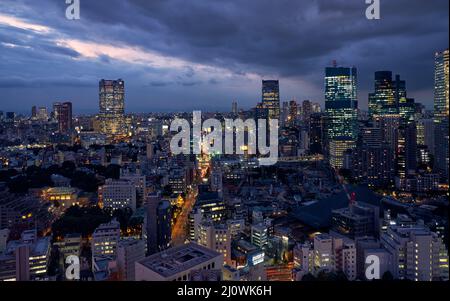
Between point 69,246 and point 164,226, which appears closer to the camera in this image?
point 69,246

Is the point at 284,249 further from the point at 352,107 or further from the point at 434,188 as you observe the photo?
the point at 352,107

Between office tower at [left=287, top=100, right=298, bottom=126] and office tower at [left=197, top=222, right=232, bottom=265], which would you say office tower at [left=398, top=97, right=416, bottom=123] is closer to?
office tower at [left=287, top=100, right=298, bottom=126]

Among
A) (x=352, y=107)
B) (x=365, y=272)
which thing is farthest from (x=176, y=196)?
(x=352, y=107)

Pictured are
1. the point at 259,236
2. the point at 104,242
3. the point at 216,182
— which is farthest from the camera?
the point at 216,182

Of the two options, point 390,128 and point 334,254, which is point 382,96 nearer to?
point 390,128

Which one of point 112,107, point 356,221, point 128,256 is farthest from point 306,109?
point 128,256

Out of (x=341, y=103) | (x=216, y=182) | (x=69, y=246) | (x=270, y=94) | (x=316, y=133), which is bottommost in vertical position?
(x=69, y=246)

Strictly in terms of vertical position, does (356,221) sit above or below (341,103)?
below
